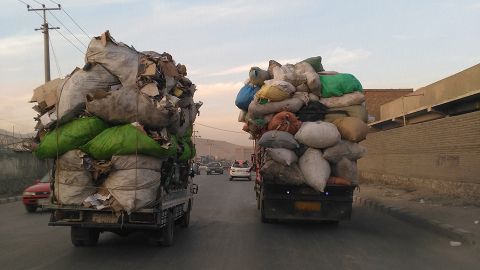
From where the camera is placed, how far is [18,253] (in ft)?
28.7

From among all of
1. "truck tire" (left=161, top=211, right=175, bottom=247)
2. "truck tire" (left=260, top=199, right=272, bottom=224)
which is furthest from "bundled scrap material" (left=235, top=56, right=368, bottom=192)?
"truck tire" (left=161, top=211, right=175, bottom=247)

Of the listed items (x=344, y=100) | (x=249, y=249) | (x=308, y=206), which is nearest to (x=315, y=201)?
(x=308, y=206)

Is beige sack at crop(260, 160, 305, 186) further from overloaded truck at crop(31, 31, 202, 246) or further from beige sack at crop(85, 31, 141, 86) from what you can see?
beige sack at crop(85, 31, 141, 86)

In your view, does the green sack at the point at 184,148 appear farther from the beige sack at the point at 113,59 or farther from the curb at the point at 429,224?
the curb at the point at 429,224

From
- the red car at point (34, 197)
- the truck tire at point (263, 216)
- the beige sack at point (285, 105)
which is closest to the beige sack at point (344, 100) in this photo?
the beige sack at point (285, 105)

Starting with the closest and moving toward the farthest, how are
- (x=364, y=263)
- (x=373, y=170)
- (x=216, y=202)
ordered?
1. (x=364, y=263)
2. (x=216, y=202)
3. (x=373, y=170)

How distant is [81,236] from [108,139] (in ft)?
6.80

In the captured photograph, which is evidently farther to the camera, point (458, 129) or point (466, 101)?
point (466, 101)

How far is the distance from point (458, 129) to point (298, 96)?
7.42m

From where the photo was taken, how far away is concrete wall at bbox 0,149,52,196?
23719mm

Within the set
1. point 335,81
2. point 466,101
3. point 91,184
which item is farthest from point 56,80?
point 466,101

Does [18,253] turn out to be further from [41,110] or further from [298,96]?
[298,96]

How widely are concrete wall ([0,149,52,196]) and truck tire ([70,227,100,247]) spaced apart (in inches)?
552

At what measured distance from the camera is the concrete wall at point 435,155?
627 inches
